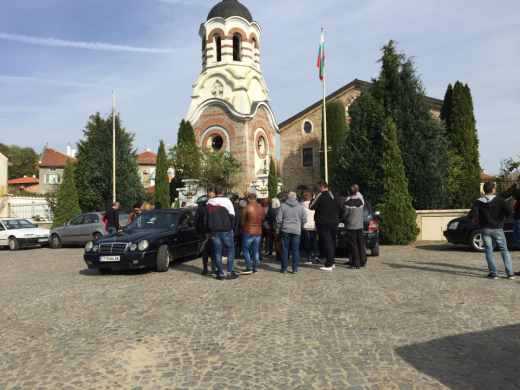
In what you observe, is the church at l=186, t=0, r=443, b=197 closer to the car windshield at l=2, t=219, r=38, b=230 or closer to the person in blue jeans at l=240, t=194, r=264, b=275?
the car windshield at l=2, t=219, r=38, b=230

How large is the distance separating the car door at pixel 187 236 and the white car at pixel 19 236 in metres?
9.81

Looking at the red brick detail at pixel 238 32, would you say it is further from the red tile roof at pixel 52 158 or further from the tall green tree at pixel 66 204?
the red tile roof at pixel 52 158

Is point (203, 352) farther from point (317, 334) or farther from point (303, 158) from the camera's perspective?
point (303, 158)

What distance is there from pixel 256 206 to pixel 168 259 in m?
2.49

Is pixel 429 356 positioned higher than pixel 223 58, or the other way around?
pixel 223 58

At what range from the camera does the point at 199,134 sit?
106 feet

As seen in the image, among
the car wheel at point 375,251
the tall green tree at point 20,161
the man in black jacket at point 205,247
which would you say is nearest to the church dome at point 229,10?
the car wheel at point 375,251

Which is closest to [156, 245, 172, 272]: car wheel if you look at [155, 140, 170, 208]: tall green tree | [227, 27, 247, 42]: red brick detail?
[155, 140, 170, 208]: tall green tree

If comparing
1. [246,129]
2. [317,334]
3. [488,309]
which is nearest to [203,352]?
[317,334]

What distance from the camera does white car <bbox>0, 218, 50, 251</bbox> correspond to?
1770cm

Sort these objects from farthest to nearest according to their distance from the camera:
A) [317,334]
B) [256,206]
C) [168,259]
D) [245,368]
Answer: [168,259] → [256,206] → [317,334] → [245,368]

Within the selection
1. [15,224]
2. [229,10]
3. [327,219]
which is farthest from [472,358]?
[229,10]

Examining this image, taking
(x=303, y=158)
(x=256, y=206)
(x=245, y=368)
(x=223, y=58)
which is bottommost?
(x=245, y=368)

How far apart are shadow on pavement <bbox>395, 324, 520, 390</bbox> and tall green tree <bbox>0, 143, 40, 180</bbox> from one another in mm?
83437
